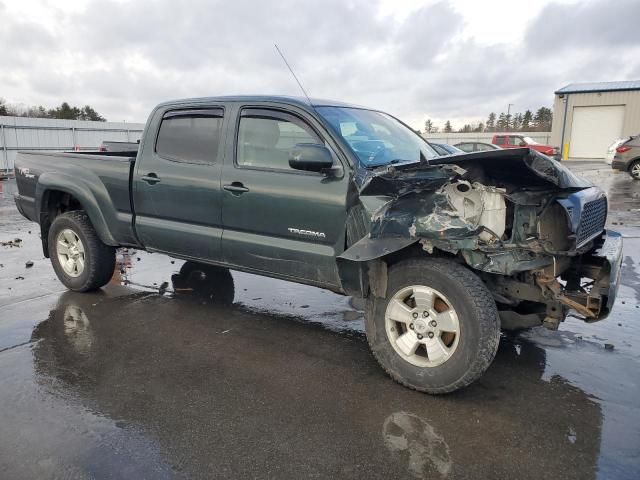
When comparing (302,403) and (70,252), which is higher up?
(70,252)

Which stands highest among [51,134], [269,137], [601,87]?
[601,87]

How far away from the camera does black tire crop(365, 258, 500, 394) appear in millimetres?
3039

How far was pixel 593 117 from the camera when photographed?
110 ft

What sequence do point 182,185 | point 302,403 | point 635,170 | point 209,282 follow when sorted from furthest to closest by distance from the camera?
point 635,170 < point 209,282 < point 182,185 < point 302,403

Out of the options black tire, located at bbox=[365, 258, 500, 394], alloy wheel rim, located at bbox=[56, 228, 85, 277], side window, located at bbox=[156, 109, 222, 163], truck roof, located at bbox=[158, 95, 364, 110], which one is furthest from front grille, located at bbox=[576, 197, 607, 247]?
alloy wheel rim, located at bbox=[56, 228, 85, 277]

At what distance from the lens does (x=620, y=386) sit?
11.2ft

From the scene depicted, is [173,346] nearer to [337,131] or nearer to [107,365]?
[107,365]

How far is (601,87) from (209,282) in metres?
35.4

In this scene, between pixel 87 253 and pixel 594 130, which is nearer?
pixel 87 253

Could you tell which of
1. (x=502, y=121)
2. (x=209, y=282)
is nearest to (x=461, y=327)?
(x=209, y=282)

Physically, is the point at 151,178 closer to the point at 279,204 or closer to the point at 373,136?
the point at 279,204

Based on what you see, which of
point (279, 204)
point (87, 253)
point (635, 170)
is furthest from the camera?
point (635, 170)

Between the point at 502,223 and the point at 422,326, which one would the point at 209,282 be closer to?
the point at 422,326

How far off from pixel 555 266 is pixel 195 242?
2.86 metres
